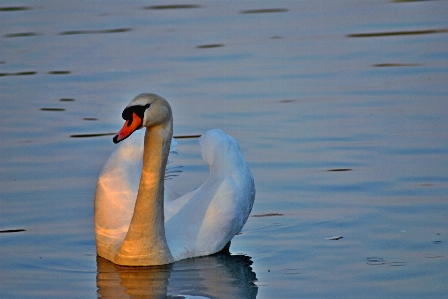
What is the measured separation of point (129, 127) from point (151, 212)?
842 mm

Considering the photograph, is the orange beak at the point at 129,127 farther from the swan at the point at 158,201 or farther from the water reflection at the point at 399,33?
the water reflection at the point at 399,33

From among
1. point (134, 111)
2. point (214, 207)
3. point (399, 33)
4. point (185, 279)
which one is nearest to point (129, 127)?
point (134, 111)

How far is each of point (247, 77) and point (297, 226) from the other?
521cm

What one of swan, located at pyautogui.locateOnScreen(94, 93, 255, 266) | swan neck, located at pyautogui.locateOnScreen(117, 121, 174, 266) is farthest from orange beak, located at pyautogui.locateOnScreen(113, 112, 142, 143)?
swan neck, located at pyautogui.locateOnScreen(117, 121, 174, 266)

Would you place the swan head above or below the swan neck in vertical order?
above

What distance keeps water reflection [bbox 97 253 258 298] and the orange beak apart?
1.01m

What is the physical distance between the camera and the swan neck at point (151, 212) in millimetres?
7578

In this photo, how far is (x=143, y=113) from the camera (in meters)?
7.24

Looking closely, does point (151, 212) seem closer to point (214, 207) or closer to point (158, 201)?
point (158, 201)

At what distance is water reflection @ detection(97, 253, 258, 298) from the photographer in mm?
7117

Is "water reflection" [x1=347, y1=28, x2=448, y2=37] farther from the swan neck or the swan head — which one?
the swan head

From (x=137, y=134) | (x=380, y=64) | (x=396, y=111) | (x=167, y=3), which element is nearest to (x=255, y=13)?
(x=167, y=3)

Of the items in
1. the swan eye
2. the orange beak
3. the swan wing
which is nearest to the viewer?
the orange beak

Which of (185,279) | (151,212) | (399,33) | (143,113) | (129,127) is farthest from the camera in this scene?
(399,33)
